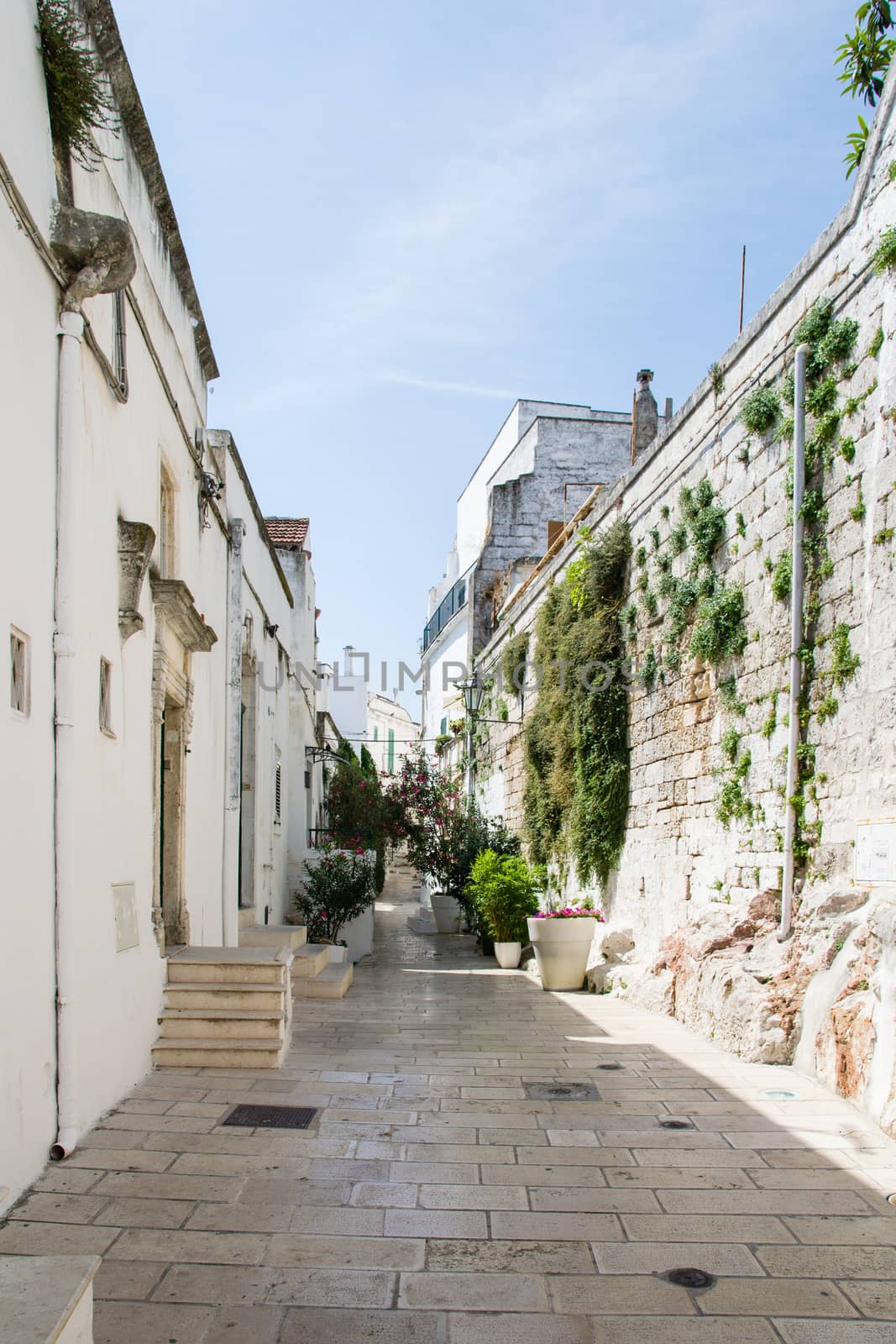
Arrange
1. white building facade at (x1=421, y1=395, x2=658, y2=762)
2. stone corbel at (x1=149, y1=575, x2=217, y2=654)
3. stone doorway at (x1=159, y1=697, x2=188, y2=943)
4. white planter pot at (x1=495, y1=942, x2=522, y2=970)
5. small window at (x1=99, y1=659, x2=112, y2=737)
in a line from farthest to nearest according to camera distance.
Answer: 1. white building facade at (x1=421, y1=395, x2=658, y2=762)
2. white planter pot at (x1=495, y1=942, x2=522, y2=970)
3. stone doorway at (x1=159, y1=697, x2=188, y2=943)
4. stone corbel at (x1=149, y1=575, x2=217, y2=654)
5. small window at (x1=99, y1=659, x2=112, y2=737)

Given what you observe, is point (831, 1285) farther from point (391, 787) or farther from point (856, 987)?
point (391, 787)

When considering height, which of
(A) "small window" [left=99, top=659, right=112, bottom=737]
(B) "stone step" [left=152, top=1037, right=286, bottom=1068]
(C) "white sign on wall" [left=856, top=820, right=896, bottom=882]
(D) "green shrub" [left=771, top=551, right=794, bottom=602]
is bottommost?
(B) "stone step" [left=152, top=1037, right=286, bottom=1068]

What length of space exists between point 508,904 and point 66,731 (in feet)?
30.4

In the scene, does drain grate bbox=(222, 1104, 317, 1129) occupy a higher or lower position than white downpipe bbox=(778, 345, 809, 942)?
lower

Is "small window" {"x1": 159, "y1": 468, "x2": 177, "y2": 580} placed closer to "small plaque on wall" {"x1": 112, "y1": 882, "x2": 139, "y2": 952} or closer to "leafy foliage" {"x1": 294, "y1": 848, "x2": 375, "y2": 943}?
"small plaque on wall" {"x1": 112, "y1": 882, "x2": 139, "y2": 952}

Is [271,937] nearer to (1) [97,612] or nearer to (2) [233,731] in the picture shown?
(2) [233,731]

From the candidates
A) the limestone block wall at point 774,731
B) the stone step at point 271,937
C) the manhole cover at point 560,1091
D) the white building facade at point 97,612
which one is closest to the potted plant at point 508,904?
the limestone block wall at point 774,731

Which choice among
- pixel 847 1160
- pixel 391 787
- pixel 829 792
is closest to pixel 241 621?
pixel 829 792

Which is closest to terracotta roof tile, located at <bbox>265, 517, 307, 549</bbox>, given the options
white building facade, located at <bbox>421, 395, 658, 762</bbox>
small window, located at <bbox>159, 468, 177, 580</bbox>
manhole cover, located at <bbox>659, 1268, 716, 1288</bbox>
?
white building facade, located at <bbox>421, 395, 658, 762</bbox>

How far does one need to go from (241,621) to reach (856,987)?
6.18 metres

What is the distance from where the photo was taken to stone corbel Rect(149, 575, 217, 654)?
6367mm

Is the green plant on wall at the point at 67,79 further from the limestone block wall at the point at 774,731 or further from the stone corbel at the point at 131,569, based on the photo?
the limestone block wall at the point at 774,731

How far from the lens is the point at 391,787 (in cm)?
1795

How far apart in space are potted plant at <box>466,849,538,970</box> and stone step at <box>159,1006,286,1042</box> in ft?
21.9
